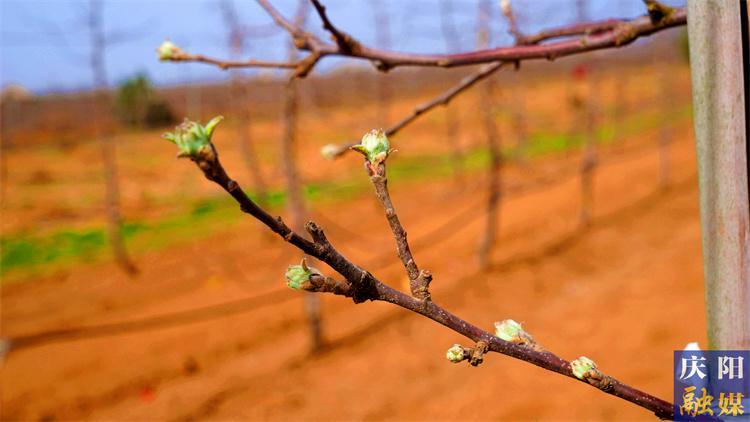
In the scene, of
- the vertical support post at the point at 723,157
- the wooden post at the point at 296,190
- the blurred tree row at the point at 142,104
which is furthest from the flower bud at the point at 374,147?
the blurred tree row at the point at 142,104

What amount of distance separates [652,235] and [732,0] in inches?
341

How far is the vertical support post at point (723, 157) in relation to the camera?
71cm

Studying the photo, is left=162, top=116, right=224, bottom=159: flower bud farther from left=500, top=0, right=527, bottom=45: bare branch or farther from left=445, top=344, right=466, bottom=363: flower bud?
left=500, top=0, right=527, bottom=45: bare branch

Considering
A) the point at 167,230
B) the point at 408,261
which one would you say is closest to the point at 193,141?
the point at 408,261

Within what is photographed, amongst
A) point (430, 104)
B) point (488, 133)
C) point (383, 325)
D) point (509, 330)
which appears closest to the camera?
point (509, 330)

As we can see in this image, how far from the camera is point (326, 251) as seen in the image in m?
0.55

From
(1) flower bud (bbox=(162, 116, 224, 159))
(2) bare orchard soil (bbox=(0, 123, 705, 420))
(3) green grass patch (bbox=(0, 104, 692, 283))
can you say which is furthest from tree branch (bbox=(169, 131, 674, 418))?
(3) green grass patch (bbox=(0, 104, 692, 283))

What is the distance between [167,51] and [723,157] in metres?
0.83

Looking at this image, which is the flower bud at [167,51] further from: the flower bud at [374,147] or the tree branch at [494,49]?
the flower bud at [374,147]

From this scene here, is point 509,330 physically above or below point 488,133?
below

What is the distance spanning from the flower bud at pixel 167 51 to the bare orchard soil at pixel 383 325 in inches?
150

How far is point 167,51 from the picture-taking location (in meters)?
1.04

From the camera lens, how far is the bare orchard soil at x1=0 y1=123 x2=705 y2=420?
4.96m

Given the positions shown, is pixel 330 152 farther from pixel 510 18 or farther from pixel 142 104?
pixel 142 104
